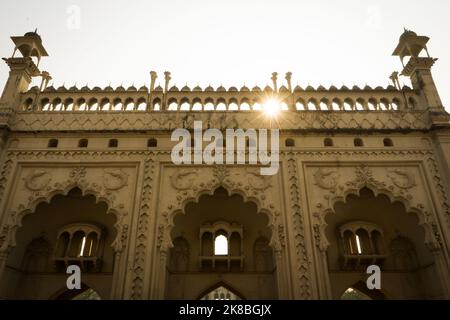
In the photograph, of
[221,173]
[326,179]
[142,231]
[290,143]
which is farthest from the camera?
[290,143]

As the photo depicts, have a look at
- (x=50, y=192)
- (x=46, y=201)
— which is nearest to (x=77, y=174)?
(x=50, y=192)

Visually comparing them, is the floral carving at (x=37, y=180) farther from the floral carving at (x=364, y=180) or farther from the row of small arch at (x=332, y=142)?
the floral carving at (x=364, y=180)

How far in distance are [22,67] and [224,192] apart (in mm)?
9555

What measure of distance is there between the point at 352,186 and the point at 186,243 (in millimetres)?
6559

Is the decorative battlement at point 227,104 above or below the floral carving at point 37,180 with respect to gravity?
above

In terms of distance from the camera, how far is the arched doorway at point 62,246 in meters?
12.7

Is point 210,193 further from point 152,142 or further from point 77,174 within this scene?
point 77,174

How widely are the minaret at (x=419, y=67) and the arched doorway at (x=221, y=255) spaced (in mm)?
7789

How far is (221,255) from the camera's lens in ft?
43.0

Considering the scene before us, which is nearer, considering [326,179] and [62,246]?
[326,179]

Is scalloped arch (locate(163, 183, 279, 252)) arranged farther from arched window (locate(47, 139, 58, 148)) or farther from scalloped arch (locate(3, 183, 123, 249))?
arched window (locate(47, 139, 58, 148))

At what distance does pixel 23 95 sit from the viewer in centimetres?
1383

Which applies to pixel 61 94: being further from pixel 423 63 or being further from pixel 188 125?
pixel 423 63

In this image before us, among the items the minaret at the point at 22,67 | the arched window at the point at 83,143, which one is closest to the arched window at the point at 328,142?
the arched window at the point at 83,143
